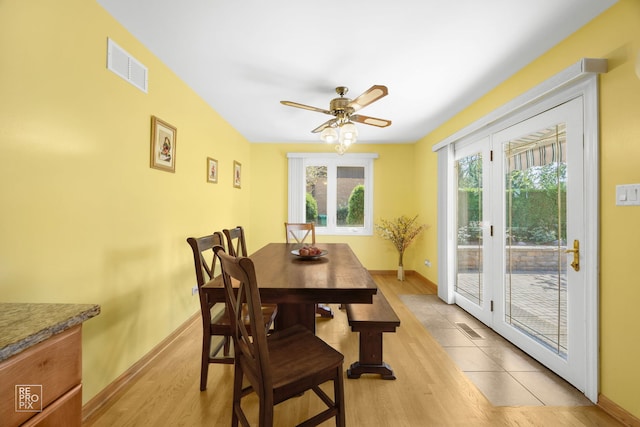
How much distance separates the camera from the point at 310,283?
4.70ft

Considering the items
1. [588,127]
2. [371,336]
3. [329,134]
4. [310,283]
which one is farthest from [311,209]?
[588,127]

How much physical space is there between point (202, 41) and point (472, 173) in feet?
9.76

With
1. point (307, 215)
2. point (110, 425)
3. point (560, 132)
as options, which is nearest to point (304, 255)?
point (110, 425)

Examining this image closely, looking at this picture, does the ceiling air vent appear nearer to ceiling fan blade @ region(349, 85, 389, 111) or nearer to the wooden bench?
ceiling fan blade @ region(349, 85, 389, 111)

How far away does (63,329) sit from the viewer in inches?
32.2

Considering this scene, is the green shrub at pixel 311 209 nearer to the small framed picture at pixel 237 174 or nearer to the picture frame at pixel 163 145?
the small framed picture at pixel 237 174

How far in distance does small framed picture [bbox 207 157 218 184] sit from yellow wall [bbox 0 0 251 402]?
63 centimetres

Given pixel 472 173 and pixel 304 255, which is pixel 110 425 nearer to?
pixel 304 255

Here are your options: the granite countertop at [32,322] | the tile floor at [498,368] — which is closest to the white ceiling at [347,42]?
the granite countertop at [32,322]

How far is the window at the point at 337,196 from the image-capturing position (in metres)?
4.98

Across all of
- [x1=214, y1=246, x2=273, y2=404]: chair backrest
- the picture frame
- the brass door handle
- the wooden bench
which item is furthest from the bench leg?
the picture frame

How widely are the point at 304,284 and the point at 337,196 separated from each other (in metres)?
3.73

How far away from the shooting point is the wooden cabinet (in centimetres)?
69

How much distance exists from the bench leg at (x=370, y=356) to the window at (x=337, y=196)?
3040mm
